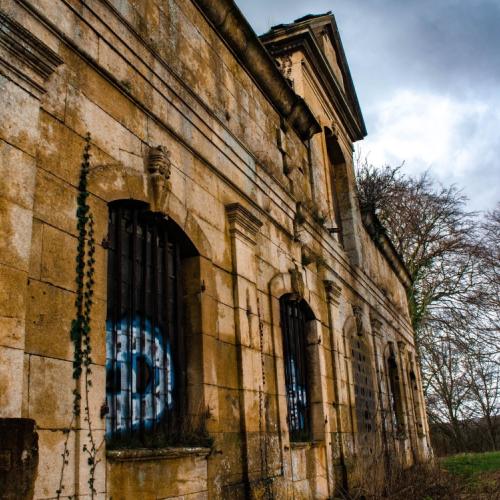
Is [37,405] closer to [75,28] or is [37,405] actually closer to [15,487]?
[15,487]

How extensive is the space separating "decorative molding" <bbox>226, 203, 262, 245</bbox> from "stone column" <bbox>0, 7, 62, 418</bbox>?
2.88 metres

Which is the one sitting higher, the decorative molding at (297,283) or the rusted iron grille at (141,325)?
the decorative molding at (297,283)

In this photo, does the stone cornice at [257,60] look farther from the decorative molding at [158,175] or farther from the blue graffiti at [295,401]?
the blue graffiti at [295,401]

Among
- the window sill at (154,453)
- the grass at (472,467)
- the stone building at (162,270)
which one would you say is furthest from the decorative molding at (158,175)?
the grass at (472,467)

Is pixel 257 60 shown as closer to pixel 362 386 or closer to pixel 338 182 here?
pixel 338 182

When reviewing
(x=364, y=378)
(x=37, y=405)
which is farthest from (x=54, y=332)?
(x=364, y=378)

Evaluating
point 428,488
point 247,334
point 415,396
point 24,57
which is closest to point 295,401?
point 247,334

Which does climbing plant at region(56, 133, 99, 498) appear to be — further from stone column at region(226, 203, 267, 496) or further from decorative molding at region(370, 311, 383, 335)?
decorative molding at region(370, 311, 383, 335)

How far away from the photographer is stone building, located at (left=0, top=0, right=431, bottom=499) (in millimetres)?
3527

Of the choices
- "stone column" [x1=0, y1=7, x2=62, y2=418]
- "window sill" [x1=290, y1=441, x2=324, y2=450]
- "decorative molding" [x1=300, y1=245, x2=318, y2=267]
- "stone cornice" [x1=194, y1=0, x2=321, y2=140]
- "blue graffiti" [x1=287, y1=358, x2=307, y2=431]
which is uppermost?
"stone cornice" [x1=194, y1=0, x2=321, y2=140]

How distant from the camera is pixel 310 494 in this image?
24.0 feet

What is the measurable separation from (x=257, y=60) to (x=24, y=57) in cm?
477

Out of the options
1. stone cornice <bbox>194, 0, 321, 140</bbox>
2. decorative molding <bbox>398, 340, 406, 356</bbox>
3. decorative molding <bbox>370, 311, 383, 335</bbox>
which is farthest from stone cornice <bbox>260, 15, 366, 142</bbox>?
decorative molding <bbox>398, 340, 406, 356</bbox>

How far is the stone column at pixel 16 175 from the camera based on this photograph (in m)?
3.19
